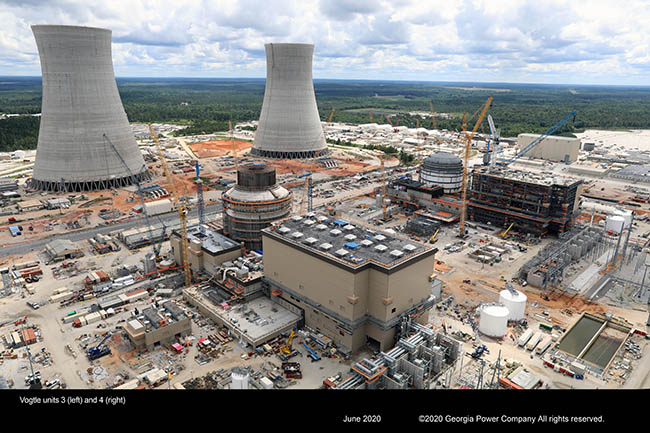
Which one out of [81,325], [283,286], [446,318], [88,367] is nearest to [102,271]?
[81,325]

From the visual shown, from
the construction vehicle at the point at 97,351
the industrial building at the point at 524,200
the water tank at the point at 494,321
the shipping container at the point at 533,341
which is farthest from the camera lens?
the industrial building at the point at 524,200

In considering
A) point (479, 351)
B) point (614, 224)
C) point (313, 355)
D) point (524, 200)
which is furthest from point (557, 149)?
point (313, 355)

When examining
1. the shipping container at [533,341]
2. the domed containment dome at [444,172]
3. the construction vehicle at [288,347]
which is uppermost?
the domed containment dome at [444,172]

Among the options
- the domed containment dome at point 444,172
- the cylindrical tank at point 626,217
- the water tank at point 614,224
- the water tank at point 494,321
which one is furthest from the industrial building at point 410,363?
the domed containment dome at point 444,172

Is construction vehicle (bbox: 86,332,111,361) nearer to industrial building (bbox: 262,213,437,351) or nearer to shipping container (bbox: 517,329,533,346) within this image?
industrial building (bbox: 262,213,437,351)

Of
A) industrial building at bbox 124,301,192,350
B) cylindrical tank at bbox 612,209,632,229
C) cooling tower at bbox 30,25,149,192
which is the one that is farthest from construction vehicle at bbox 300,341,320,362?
cooling tower at bbox 30,25,149,192

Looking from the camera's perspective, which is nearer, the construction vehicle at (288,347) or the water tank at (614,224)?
the construction vehicle at (288,347)

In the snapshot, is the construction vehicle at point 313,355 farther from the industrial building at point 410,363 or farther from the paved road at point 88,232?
the paved road at point 88,232

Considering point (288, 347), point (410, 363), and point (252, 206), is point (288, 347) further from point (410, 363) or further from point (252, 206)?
point (252, 206)
